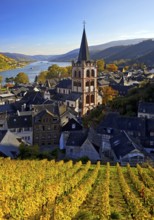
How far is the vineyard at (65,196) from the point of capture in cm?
1543

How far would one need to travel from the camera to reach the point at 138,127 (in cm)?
4484

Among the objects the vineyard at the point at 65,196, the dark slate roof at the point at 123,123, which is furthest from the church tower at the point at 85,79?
the vineyard at the point at 65,196

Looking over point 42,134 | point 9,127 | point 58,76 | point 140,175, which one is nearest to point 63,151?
point 42,134

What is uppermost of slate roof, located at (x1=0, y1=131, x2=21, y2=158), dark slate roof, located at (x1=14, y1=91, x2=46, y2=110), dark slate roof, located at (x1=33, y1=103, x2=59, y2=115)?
dark slate roof, located at (x1=33, y1=103, x2=59, y2=115)

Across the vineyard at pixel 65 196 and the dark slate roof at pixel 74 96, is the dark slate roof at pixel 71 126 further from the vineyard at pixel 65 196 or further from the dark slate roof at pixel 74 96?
the dark slate roof at pixel 74 96

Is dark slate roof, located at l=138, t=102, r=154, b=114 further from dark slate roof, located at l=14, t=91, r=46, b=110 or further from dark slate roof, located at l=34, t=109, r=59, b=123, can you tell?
dark slate roof, located at l=14, t=91, r=46, b=110

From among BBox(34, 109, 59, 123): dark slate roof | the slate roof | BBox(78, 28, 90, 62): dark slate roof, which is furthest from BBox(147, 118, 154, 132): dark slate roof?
BBox(78, 28, 90, 62): dark slate roof

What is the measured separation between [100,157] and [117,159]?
8.58ft

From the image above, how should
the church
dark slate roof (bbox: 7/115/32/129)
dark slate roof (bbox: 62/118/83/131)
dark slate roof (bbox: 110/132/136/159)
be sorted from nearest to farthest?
dark slate roof (bbox: 110/132/136/159) < dark slate roof (bbox: 7/115/32/129) < dark slate roof (bbox: 62/118/83/131) < the church

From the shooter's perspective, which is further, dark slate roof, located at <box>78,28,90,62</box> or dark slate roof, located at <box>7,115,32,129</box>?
dark slate roof, located at <box>78,28,90,62</box>

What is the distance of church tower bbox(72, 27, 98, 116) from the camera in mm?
71938

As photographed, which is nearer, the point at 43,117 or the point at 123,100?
the point at 43,117

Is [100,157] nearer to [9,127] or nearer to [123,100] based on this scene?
[9,127]

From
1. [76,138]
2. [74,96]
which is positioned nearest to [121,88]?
[74,96]
